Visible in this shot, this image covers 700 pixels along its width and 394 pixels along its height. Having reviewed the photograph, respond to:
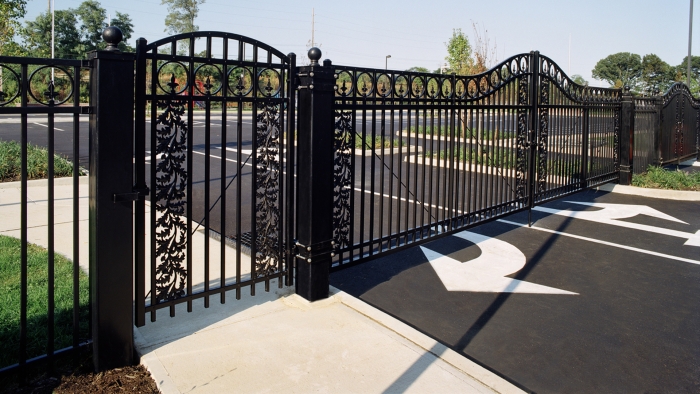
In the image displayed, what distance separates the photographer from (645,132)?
12766 mm

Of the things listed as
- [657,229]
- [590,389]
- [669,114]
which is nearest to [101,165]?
[590,389]

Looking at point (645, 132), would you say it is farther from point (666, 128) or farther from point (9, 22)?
point (9, 22)

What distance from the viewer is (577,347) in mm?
4500

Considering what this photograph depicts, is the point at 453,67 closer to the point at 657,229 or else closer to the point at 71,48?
the point at 657,229

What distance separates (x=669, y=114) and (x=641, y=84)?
223 ft

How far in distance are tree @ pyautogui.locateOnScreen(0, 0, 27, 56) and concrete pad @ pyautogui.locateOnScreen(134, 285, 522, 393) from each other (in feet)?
41.9

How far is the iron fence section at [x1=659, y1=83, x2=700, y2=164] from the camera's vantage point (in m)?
14.2

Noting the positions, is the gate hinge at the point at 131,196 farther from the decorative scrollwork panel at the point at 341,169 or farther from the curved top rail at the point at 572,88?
the curved top rail at the point at 572,88

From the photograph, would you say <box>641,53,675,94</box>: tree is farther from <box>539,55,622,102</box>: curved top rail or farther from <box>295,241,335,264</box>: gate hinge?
<box>295,241,335,264</box>: gate hinge

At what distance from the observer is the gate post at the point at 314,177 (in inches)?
194

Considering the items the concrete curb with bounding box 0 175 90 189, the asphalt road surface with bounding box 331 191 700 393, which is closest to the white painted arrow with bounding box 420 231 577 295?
the asphalt road surface with bounding box 331 191 700 393

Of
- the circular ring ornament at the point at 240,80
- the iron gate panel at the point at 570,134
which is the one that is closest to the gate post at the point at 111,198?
the circular ring ornament at the point at 240,80

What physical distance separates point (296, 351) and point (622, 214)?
7485mm

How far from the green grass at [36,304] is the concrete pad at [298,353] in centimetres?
62
